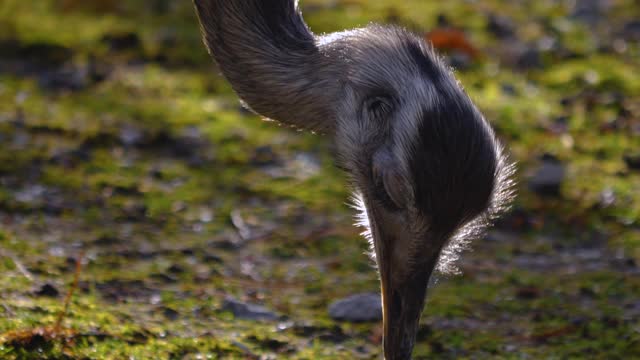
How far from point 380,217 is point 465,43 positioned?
437cm

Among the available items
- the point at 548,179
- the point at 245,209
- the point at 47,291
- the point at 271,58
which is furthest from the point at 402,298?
the point at 548,179

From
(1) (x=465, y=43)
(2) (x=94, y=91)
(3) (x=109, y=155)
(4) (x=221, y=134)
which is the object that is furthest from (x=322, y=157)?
(1) (x=465, y=43)

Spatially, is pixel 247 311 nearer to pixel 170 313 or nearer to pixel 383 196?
pixel 170 313

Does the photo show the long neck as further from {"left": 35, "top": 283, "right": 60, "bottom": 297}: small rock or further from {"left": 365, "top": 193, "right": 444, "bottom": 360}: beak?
{"left": 35, "top": 283, "right": 60, "bottom": 297}: small rock

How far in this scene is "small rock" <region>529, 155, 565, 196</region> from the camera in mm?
6340

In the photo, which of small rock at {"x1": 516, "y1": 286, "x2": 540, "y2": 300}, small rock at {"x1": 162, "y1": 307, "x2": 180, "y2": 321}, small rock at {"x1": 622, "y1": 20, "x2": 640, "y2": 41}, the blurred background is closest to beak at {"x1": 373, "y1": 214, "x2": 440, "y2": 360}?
the blurred background

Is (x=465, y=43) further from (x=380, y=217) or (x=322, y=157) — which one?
(x=380, y=217)

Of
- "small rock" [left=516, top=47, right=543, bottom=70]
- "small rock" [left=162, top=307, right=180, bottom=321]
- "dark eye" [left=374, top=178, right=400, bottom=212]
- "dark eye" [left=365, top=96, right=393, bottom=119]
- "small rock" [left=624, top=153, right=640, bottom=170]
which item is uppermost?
"small rock" [left=516, top=47, right=543, bottom=70]

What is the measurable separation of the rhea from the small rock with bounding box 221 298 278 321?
576 millimetres

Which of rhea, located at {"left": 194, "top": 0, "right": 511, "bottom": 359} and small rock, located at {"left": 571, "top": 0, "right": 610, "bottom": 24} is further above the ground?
small rock, located at {"left": 571, "top": 0, "right": 610, "bottom": 24}

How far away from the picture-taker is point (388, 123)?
14.0ft

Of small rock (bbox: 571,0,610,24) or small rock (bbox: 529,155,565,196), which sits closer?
small rock (bbox: 529,155,565,196)

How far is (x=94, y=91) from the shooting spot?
24.7 ft

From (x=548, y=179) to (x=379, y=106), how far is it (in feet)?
7.34
